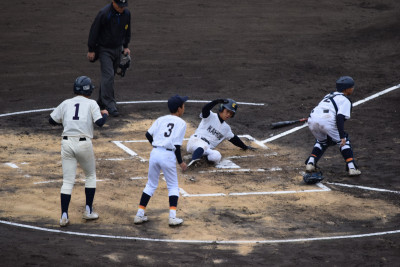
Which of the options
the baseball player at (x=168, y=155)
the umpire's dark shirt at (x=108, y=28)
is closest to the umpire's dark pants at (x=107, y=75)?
the umpire's dark shirt at (x=108, y=28)

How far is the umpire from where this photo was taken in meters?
16.2

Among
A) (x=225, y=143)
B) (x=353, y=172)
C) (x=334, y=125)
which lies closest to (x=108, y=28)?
(x=225, y=143)

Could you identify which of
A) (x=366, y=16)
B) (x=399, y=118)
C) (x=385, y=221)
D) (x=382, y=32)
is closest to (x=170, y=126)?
(x=385, y=221)

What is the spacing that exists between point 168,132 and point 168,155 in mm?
330

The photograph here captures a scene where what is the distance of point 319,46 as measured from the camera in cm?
2253

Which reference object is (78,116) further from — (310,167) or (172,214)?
(310,167)

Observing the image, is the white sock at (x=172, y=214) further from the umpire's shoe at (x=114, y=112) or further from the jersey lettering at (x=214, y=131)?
the umpire's shoe at (x=114, y=112)

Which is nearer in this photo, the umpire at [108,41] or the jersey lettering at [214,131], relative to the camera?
the jersey lettering at [214,131]

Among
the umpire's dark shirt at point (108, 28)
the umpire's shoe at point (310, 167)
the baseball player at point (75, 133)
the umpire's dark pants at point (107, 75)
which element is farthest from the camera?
the umpire's dark pants at point (107, 75)

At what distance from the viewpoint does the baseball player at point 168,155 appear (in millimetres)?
10656

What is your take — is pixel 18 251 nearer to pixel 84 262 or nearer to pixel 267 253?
pixel 84 262

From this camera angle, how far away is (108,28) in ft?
53.6

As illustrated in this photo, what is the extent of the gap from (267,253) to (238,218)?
4.64 feet

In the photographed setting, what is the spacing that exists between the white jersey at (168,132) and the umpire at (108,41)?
5.88 meters
